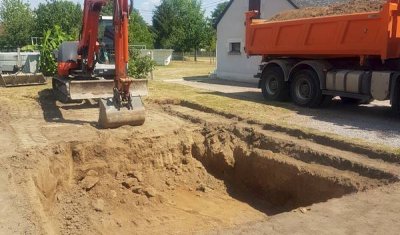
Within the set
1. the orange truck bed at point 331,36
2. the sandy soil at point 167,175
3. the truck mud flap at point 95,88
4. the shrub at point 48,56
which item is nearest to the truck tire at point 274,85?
the orange truck bed at point 331,36

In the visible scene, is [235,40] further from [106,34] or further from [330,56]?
[330,56]

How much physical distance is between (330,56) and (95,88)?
6.17m

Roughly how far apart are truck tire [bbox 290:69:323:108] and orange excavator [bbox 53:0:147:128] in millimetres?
4488

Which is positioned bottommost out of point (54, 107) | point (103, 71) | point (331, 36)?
point (54, 107)

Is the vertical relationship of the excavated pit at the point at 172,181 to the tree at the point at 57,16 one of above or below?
below

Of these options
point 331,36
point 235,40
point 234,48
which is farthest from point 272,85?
point 234,48

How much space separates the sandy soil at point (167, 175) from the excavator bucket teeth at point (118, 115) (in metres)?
0.19

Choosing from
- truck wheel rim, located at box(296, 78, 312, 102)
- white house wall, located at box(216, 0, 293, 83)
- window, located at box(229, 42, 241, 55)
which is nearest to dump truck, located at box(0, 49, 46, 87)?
white house wall, located at box(216, 0, 293, 83)

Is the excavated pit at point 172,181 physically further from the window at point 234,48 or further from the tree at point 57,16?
the tree at point 57,16

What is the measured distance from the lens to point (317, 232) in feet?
14.9

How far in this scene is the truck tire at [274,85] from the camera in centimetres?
1315

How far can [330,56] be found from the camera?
1173cm

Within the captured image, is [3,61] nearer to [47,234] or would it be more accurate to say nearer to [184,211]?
[184,211]

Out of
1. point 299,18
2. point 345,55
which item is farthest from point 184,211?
point 299,18
